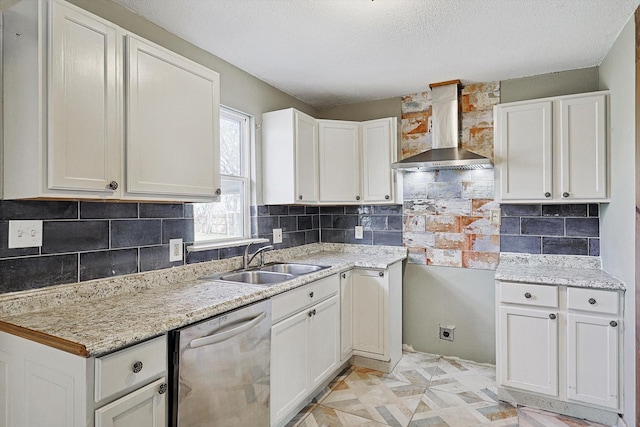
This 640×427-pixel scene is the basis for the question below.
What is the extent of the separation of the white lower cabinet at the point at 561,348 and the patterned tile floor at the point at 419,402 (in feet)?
0.44

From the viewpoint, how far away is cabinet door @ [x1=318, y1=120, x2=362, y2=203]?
3.27 meters

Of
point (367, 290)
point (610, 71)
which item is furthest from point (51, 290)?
point (610, 71)

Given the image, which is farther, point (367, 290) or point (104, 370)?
point (367, 290)

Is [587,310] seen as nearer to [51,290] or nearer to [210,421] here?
[210,421]

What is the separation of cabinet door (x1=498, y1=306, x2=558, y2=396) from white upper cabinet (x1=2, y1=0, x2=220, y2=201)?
2.25 metres

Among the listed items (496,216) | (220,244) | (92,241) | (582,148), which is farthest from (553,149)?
(92,241)

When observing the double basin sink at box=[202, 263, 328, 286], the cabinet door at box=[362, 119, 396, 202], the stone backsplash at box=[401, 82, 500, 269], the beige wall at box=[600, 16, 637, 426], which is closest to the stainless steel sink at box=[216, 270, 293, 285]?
the double basin sink at box=[202, 263, 328, 286]

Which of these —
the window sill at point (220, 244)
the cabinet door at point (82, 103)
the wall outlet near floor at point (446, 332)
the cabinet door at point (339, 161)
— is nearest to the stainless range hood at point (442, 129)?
the cabinet door at point (339, 161)

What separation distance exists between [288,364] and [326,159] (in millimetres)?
1790

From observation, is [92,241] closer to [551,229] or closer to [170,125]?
[170,125]

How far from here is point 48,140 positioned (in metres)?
1.35

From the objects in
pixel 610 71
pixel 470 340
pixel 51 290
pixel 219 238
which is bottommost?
pixel 470 340

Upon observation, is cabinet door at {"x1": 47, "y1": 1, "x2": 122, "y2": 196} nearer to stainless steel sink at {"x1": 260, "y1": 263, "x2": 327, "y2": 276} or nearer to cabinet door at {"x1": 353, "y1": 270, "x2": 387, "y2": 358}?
stainless steel sink at {"x1": 260, "y1": 263, "x2": 327, "y2": 276}

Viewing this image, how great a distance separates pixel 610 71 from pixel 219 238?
290 centimetres
